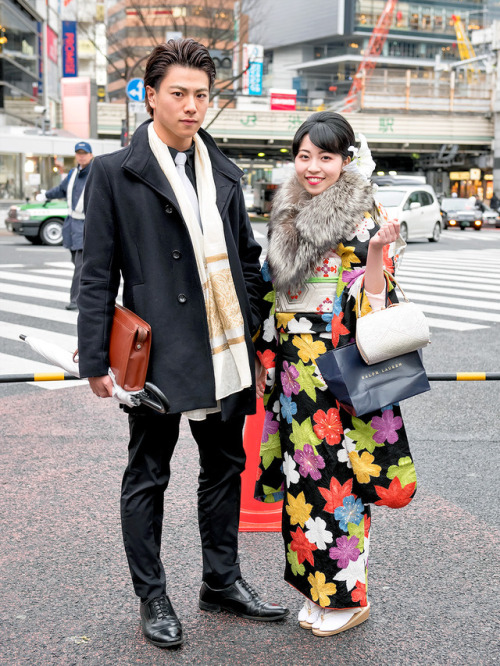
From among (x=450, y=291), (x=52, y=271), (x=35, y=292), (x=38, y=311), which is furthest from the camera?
(x=52, y=271)

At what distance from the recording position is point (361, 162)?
2.80 metres

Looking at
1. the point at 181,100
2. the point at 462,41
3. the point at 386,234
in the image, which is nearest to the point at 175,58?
the point at 181,100

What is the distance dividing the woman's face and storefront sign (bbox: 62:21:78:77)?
5154cm

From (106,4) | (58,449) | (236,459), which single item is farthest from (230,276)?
(106,4)

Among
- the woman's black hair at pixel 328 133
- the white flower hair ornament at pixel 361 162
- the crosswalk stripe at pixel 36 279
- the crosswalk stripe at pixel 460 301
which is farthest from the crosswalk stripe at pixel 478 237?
the woman's black hair at pixel 328 133

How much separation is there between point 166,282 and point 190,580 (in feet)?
4.03

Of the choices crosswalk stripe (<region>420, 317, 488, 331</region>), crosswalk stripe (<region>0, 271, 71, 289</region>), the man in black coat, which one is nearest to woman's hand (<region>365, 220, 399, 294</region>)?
the man in black coat

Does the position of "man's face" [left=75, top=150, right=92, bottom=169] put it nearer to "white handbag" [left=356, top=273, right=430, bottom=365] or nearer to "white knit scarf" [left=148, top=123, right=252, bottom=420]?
"white knit scarf" [left=148, top=123, right=252, bottom=420]

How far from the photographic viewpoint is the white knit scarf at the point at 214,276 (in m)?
2.54

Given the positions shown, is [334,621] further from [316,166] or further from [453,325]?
[453,325]

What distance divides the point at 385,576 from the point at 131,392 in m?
1.34

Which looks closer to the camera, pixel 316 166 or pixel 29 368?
pixel 316 166

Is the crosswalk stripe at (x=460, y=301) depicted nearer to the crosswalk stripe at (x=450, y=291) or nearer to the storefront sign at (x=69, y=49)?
the crosswalk stripe at (x=450, y=291)

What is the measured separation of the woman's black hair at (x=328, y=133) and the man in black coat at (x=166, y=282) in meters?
0.26
